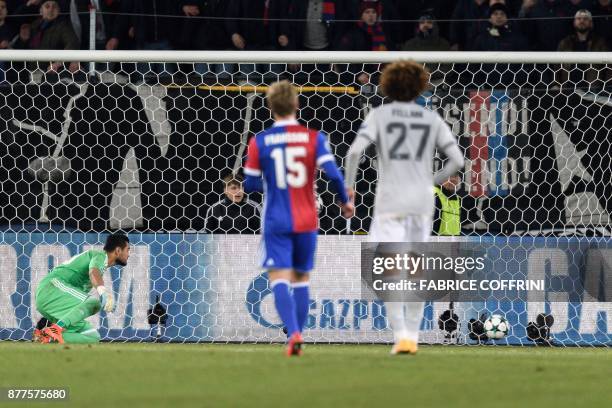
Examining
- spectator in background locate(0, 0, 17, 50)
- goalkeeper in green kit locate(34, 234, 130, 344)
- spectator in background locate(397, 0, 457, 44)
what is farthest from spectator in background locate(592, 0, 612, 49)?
spectator in background locate(0, 0, 17, 50)

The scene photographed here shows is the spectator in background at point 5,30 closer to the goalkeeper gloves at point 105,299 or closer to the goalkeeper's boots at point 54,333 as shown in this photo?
the goalkeeper's boots at point 54,333

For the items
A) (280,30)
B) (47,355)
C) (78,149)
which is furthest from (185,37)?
(47,355)

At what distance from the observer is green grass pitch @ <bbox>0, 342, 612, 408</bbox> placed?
6.93 meters

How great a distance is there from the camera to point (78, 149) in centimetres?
1295

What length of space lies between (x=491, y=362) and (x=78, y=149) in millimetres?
5329

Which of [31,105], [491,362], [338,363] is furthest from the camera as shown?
[31,105]

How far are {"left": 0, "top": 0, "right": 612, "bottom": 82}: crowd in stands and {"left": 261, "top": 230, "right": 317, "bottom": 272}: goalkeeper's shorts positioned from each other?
693cm

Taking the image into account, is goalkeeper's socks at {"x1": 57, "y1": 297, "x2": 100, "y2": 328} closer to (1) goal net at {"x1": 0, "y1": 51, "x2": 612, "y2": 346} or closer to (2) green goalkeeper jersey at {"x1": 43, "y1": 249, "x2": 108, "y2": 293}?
(2) green goalkeeper jersey at {"x1": 43, "y1": 249, "x2": 108, "y2": 293}

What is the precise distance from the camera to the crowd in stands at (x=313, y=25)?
620 inches

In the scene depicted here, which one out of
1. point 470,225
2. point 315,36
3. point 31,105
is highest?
point 315,36

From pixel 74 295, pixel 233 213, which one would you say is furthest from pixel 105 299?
pixel 233 213

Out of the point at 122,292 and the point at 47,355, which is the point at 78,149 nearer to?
the point at 122,292

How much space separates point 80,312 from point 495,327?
382 centimetres

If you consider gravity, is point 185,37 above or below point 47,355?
above
